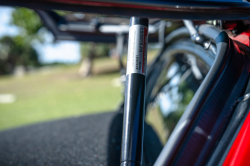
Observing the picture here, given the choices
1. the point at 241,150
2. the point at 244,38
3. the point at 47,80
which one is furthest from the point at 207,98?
the point at 47,80

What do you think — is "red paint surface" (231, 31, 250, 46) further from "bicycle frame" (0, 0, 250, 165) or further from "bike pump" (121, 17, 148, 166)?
→ "bike pump" (121, 17, 148, 166)

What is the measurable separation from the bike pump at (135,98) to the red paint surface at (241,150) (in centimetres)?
23

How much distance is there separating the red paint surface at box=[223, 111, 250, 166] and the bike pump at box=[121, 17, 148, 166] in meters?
0.23

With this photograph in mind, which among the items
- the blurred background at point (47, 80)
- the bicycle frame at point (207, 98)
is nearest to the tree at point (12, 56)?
the blurred background at point (47, 80)

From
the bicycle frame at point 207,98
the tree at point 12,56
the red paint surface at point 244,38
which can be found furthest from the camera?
the tree at point 12,56

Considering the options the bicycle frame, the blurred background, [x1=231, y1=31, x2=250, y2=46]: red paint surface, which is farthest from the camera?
the blurred background

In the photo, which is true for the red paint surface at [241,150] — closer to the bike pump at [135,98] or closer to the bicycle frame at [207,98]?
the bicycle frame at [207,98]

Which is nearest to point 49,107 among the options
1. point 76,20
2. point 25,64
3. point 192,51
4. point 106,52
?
point 76,20

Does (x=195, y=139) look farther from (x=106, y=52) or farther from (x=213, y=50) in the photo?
(x=106, y=52)

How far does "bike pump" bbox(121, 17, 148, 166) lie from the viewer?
2.03 feet

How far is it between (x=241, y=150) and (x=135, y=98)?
0.97 feet

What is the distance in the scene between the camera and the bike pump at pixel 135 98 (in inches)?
24.4

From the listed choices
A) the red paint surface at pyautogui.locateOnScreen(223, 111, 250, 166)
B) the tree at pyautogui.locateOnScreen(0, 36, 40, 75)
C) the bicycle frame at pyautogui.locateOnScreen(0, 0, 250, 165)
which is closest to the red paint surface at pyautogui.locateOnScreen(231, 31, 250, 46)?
the bicycle frame at pyautogui.locateOnScreen(0, 0, 250, 165)

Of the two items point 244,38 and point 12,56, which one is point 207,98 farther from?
point 12,56
